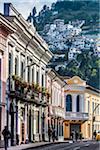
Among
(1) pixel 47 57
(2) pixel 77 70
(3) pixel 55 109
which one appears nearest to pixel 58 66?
(2) pixel 77 70

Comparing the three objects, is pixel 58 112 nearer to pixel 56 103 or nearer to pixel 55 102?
pixel 56 103

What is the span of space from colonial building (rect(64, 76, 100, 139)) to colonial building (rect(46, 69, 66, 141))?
5.42 m

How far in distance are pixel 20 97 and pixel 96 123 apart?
48471 millimetres

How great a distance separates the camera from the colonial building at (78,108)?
8831 cm

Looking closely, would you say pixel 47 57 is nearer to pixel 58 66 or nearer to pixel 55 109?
pixel 55 109

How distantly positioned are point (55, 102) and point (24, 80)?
23338 millimetres

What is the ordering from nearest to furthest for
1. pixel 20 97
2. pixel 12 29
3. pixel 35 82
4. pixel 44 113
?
pixel 12 29
pixel 20 97
pixel 35 82
pixel 44 113

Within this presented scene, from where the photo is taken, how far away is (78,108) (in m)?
89.3

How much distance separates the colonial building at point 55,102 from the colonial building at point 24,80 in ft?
16.3

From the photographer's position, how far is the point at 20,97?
4866cm

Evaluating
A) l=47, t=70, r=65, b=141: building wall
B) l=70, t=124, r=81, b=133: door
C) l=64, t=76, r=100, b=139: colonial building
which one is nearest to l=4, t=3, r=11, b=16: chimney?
l=47, t=70, r=65, b=141: building wall

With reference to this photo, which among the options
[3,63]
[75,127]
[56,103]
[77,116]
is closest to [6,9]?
[3,63]

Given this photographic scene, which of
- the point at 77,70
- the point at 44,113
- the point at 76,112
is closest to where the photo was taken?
the point at 44,113

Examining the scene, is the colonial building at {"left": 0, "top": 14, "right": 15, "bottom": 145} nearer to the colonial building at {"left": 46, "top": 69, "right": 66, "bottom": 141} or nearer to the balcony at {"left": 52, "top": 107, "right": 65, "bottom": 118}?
the colonial building at {"left": 46, "top": 69, "right": 66, "bottom": 141}
